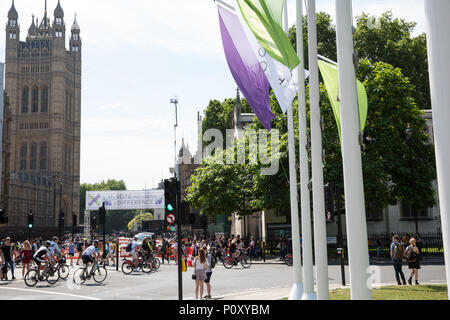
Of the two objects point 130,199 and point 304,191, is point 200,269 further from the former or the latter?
point 130,199

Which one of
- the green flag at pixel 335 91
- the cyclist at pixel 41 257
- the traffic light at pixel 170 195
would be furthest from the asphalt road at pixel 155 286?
the green flag at pixel 335 91

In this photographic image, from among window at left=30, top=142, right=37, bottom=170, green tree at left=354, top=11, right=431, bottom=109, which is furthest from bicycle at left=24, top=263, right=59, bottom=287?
window at left=30, top=142, right=37, bottom=170

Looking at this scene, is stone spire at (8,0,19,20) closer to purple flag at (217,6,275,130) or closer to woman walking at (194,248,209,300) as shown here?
woman walking at (194,248,209,300)

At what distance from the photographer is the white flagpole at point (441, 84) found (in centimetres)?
483

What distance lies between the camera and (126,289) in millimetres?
19125

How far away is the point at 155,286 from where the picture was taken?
2030 cm

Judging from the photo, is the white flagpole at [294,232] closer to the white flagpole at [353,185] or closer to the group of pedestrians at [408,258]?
the white flagpole at [353,185]

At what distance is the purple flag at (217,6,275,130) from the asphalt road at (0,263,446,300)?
8434 mm

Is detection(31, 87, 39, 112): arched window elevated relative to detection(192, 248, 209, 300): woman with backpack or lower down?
elevated

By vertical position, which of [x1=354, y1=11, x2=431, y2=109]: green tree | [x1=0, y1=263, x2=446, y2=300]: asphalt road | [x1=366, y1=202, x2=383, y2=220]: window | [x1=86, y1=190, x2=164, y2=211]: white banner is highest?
[x1=354, y1=11, x2=431, y2=109]: green tree

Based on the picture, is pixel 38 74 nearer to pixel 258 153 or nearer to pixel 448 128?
pixel 258 153

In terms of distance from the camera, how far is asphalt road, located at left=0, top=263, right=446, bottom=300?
17.2 meters

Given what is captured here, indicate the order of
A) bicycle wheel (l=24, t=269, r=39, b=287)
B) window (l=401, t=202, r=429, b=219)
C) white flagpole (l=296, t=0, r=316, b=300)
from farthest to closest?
window (l=401, t=202, r=429, b=219) → bicycle wheel (l=24, t=269, r=39, b=287) → white flagpole (l=296, t=0, r=316, b=300)
